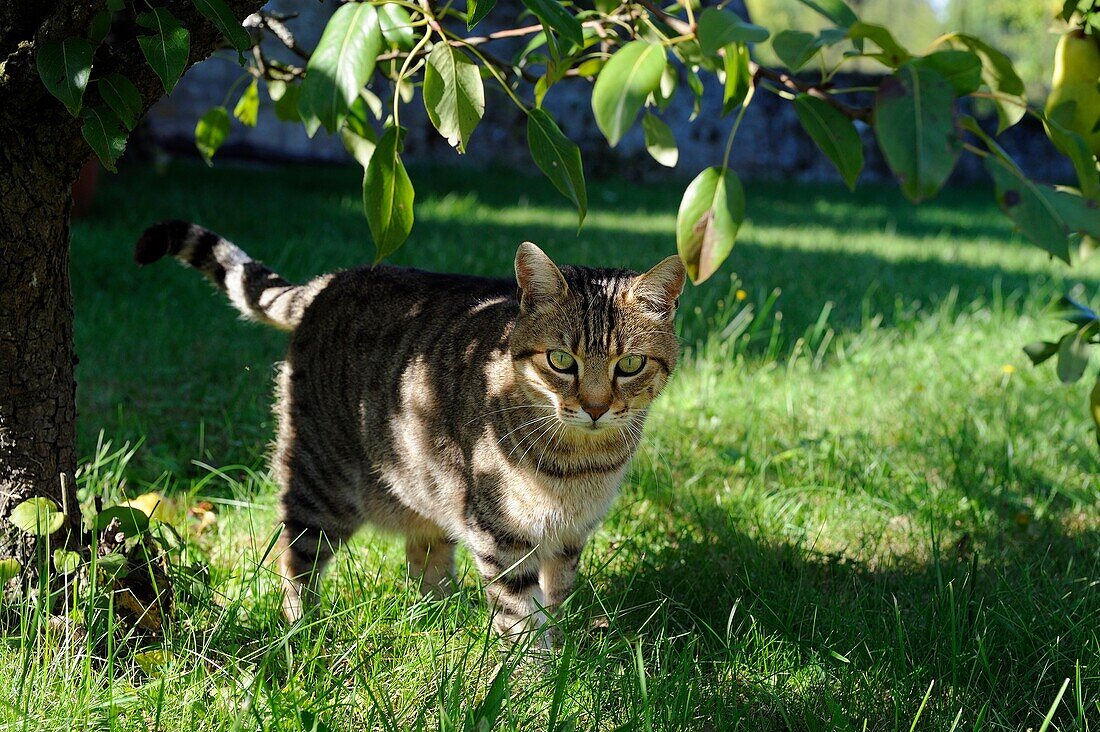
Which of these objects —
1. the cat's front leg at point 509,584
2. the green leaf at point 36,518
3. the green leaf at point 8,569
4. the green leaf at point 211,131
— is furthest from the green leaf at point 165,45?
the cat's front leg at point 509,584

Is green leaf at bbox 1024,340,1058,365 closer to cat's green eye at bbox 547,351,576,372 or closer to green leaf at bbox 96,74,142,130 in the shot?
cat's green eye at bbox 547,351,576,372

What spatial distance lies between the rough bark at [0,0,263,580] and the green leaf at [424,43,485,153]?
502 millimetres

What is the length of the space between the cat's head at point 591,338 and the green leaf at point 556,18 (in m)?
0.93

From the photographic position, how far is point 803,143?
11.7m

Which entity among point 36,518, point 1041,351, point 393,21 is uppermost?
point 393,21

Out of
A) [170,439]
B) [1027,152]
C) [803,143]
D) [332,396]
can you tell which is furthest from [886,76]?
[1027,152]

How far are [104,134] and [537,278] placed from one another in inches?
36.9

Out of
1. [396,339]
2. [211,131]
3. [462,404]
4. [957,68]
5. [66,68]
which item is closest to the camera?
[957,68]

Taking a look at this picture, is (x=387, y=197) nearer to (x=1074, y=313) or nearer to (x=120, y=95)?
(x=120, y=95)

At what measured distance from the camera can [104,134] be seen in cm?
150

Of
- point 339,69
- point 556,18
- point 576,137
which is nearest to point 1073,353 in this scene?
point 556,18

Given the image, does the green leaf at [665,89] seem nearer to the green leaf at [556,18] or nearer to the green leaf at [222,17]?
the green leaf at [556,18]

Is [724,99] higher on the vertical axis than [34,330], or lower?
higher

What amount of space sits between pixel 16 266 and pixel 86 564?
558 mm
